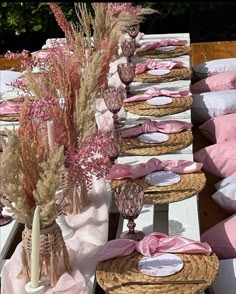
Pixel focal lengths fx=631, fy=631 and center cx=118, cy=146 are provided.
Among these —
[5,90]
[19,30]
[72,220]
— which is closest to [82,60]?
[72,220]

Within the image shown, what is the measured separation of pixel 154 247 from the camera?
172cm

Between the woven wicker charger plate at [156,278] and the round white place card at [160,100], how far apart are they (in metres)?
1.32

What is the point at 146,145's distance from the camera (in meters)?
2.49

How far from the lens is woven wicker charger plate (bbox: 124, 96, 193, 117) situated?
2.84 metres

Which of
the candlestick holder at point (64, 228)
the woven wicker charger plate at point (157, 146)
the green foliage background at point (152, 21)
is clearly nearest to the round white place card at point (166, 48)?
the green foliage background at point (152, 21)

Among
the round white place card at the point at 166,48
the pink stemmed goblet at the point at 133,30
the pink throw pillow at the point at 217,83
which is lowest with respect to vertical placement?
the pink throw pillow at the point at 217,83

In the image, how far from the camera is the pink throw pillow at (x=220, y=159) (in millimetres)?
2568

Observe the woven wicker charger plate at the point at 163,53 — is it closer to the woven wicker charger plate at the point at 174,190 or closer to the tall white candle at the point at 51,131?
the woven wicker charger plate at the point at 174,190

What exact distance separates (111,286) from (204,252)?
0.92ft

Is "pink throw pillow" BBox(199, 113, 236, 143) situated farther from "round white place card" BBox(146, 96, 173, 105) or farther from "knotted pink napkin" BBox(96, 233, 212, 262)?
"knotted pink napkin" BBox(96, 233, 212, 262)

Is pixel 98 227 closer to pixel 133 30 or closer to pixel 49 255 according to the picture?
pixel 49 255

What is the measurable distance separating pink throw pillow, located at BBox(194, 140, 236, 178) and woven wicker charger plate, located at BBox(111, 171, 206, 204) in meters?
0.40

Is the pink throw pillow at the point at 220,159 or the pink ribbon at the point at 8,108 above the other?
the pink ribbon at the point at 8,108

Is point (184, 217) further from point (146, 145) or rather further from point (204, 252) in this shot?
point (146, 145)
